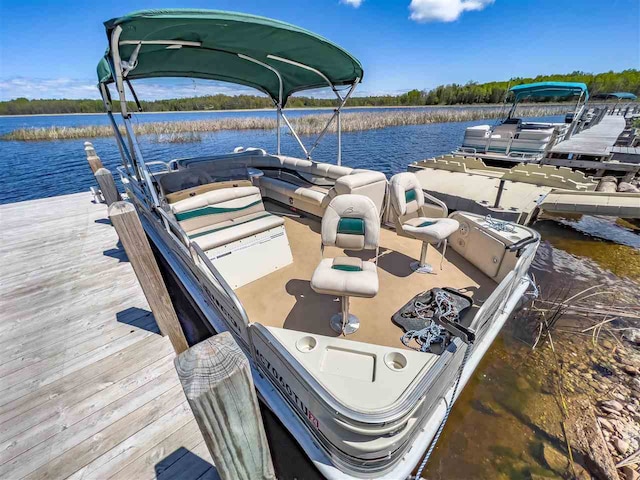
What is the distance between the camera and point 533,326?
3693 millimetres

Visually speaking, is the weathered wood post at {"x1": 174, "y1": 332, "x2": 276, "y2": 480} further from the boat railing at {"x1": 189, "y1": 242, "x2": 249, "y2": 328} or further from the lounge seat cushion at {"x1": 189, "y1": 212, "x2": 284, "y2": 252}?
the lounge seat cushion at {"x1": 189, "y1": 212, "x2": 284, "y2": 252}

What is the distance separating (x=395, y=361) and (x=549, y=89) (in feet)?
58.3

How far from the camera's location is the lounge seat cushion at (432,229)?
2913 mm

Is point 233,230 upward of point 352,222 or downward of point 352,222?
downward

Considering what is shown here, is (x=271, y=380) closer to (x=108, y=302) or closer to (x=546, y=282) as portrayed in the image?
(x=108, y=302)

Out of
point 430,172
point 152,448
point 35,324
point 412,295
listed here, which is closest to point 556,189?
point 430,172

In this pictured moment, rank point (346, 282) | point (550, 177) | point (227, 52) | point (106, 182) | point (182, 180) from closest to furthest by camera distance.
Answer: point (346, 282)
point (182, 180)
point (106, 182)
point (227, 52)
point (550, 177)

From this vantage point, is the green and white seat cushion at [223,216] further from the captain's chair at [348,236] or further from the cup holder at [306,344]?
the cup holder at [306,344]

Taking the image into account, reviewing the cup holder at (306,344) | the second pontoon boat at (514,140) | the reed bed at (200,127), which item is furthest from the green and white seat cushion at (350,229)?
the reed bed at (200,127)

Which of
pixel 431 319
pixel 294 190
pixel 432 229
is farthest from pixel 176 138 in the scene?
pixel 431 319

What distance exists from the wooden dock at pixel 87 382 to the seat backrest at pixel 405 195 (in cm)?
293

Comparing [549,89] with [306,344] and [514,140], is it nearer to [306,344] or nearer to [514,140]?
[514,140]

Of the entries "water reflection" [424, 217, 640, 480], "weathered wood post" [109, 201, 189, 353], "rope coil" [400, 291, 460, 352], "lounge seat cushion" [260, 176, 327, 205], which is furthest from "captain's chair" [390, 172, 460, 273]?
"weathered wood post" [109, 201, 189, 353]

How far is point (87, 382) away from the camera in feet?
7.57
